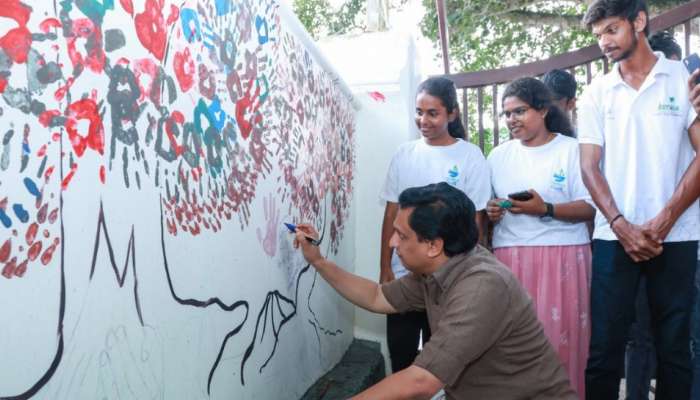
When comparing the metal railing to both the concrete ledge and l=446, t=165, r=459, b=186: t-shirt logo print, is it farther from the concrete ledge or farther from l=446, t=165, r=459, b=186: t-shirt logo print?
the concrete ledge

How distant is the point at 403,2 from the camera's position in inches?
373

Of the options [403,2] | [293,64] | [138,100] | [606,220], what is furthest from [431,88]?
[403,2]

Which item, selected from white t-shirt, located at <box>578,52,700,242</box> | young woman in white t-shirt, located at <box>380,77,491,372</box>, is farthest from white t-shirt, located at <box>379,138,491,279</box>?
white t-shirt, located at <box>578,52,700,242</box>

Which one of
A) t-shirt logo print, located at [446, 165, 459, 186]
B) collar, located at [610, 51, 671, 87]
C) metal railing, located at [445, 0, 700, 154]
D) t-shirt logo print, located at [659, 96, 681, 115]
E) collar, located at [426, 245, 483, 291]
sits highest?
metal railing, located at [445, 0, 700, 154]

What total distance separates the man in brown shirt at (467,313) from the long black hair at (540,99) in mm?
1001

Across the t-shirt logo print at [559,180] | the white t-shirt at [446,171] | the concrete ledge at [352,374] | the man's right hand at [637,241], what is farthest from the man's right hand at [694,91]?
the concrete ledge at [352,374]

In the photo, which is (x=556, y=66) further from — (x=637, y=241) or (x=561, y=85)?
(x=637, y=241)

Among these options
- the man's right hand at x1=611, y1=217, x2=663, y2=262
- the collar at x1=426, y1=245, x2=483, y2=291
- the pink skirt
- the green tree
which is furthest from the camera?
the green tree

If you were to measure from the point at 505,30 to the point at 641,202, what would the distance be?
756cm

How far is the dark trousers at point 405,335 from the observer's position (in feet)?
7.90

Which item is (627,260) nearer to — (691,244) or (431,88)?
(691,244)

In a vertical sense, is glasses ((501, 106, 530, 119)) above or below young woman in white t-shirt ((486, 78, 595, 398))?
above

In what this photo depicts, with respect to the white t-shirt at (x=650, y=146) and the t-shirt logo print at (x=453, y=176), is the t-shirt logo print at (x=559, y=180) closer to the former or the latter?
the white t-shirt at (x=650, y=146)

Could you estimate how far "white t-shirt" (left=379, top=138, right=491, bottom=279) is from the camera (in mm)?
2486
